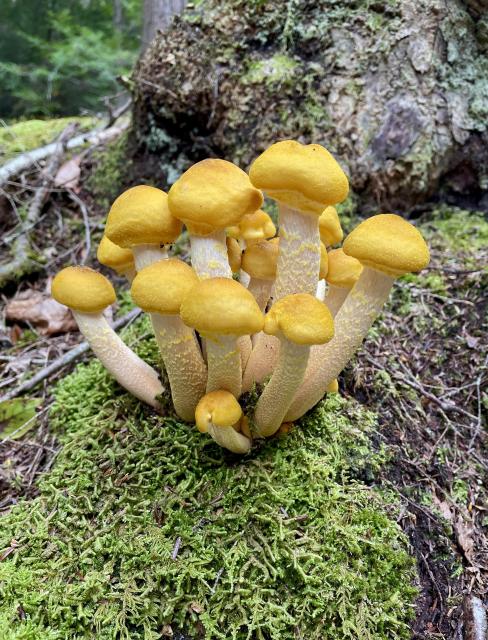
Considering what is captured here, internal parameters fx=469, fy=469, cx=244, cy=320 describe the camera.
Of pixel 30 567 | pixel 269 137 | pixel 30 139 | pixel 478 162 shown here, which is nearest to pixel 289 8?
pixel 269 137

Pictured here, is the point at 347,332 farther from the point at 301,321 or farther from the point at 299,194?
the point at 299,194

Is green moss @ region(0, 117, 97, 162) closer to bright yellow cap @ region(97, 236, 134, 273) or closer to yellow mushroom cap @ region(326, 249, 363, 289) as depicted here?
bright yellow cap @ region(97, 236, 134, 273)

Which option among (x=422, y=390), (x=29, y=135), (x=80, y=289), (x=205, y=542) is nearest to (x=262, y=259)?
(x=80, y=289)

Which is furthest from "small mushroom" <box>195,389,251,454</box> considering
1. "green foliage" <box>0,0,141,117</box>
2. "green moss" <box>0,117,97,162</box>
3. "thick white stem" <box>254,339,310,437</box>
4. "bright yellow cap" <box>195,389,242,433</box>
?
"green foliage" <box>0,0,141,117</box>

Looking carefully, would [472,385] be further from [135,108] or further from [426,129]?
[135,108]

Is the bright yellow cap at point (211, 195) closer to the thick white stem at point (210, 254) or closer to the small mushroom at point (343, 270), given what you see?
the thick white stem at point (210, 254)

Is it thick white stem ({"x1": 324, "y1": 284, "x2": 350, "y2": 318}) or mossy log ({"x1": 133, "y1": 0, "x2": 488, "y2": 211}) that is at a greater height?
mossy log ({"x1": 133, "y1": 0, "x2": 488, "y2": 211})
